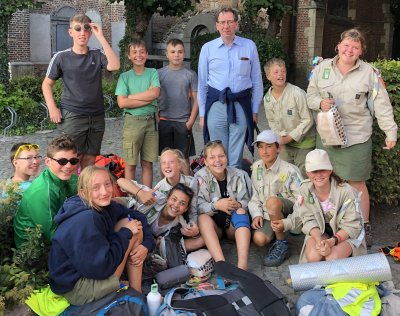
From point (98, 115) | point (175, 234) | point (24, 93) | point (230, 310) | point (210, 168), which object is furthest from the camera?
point (24, 93)

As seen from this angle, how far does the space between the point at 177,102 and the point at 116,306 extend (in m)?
3.01

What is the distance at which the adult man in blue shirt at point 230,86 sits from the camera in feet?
18.1

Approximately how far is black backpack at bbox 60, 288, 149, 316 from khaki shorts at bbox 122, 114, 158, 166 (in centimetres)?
244

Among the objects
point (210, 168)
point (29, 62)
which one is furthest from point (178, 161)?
point (29, 62)

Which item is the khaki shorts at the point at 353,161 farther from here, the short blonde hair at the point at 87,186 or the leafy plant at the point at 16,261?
the leafy plant at the point at 16,261

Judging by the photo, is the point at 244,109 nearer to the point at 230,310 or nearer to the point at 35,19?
the point at 230,310

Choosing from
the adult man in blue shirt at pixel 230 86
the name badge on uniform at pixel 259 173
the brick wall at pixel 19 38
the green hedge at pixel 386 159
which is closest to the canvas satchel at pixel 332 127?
the name badge on uniform at pixel 259 173

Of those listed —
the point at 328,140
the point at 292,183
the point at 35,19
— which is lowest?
the point at 292,183

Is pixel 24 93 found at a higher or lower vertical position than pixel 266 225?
higher

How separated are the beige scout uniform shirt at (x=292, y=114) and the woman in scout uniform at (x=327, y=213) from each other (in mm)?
1005

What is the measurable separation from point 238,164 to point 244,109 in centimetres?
61

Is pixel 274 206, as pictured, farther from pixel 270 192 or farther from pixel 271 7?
pixel 271 7

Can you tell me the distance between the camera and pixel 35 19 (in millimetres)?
21438

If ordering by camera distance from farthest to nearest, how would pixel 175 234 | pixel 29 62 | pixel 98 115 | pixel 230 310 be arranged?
pixel 29 62
pixel 98 115
pixel 175 234
pixel 230 310
